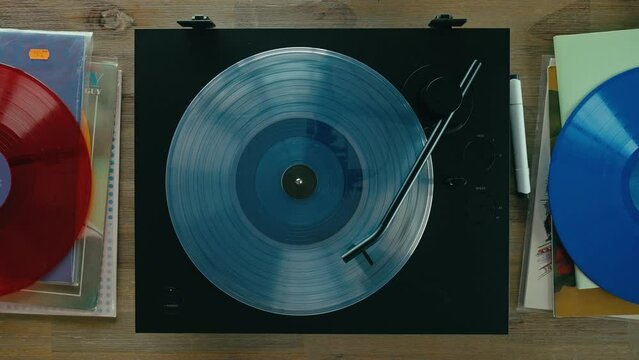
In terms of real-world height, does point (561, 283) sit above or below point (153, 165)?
below

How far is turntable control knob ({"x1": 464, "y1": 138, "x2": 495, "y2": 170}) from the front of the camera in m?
0.61

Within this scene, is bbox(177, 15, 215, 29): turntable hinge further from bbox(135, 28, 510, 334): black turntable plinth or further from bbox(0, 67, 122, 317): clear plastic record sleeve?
bbox(0, 67, 122, 317): clear plastic record sleeve

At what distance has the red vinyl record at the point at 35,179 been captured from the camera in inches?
28.3

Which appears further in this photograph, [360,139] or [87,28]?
[87,28]

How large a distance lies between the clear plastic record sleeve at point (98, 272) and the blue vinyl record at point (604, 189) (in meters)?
0.61

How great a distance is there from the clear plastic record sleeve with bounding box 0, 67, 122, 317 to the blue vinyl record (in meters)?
0.61

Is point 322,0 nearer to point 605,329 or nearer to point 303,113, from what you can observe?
point 303,113

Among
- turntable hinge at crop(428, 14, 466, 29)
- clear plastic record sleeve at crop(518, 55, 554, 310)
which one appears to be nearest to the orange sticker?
turntable hinge at crop(428, 14, 466, 29)

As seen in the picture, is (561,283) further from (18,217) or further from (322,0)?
(18,217)

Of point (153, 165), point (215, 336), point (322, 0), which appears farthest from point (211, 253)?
point (322, 0)

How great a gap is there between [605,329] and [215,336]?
0.58 metres

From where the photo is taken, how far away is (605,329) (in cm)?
80

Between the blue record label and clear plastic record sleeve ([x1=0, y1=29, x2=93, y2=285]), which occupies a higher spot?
clear plastic record sleeve ([x1=0, y1=29, x2=93, y2=285])

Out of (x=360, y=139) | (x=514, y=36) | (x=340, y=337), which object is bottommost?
(x=340, y=337)
